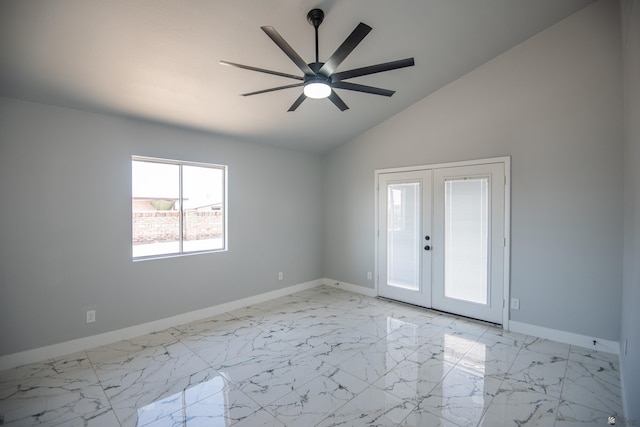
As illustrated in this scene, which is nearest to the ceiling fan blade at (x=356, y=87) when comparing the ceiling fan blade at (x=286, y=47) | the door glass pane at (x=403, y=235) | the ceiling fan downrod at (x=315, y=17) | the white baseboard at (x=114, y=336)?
the ceiling fan blade at (x=286, y=47)

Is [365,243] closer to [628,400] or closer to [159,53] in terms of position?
[628,400]

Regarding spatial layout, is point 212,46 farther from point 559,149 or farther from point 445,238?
point 559,149

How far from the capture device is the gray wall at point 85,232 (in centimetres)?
271

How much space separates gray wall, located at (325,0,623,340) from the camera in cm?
291

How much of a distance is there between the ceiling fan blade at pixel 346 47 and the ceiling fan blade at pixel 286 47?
112mm

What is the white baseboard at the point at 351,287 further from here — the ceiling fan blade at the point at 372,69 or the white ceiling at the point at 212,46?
the ceiling fan blade at the point at 372,69

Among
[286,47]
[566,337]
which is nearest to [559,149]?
[566,337]

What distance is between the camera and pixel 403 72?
3.39 metres

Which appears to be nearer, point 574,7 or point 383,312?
point 574,7

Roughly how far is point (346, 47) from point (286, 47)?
0.38 metres

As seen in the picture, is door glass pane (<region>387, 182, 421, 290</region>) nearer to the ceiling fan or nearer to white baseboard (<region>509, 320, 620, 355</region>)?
white baseboard (<region>509, 320, 620, 355</region>)

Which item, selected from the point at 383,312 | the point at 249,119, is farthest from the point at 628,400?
the point at 249,119

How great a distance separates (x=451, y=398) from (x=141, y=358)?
2875 millimetres

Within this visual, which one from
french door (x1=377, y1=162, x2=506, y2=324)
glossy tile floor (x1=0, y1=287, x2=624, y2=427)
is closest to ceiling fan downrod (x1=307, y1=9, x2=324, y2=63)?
french door (x1=377, y1=162, x2=506, y2=324)
